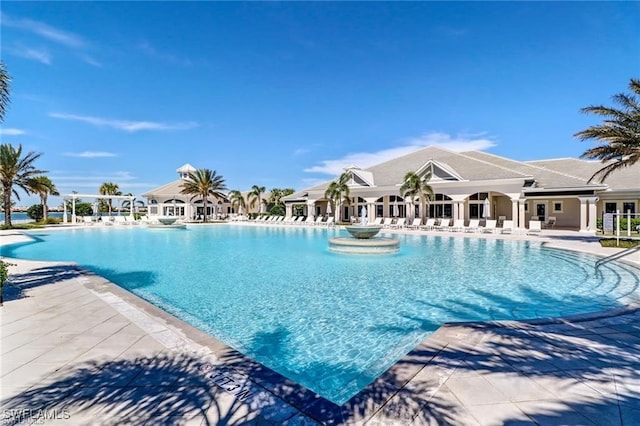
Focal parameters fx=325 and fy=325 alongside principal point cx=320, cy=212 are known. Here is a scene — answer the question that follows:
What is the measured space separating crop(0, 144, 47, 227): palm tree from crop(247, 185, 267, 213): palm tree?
25.4m

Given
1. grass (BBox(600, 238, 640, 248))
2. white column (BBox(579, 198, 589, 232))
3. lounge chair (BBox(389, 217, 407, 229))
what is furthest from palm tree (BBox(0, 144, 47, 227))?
white column (BBox(579, 198, 589, 232))

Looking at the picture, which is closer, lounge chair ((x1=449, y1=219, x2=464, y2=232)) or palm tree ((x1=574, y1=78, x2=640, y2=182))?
palm tree ((x1=574, y1=78, x2=640, y2=182))

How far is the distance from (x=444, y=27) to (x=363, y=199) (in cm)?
1820

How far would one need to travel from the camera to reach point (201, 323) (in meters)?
6.43

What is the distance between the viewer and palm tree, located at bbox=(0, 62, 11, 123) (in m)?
7.05

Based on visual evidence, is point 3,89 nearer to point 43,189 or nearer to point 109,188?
point 43,189

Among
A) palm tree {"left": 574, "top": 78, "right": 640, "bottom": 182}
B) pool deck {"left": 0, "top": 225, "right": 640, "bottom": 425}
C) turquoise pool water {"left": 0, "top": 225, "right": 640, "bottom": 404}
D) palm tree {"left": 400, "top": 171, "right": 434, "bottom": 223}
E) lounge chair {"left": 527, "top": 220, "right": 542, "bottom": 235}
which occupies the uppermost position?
palm tree {"left": 574, "top": 78, "right": 640, "bottom": 182}

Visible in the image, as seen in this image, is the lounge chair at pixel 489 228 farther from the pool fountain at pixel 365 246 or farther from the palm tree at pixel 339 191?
the palm tree at pixel 339 191

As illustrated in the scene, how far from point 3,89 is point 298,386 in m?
8.88

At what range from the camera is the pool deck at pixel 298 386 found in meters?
2.86

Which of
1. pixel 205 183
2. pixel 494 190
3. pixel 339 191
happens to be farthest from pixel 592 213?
pixel 205 183

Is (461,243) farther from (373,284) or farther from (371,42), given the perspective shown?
(371,42)

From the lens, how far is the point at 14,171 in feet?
94.5

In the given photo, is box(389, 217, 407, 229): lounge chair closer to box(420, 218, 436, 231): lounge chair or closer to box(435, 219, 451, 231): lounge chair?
box(420, 218, 436, 231): lounge chair
